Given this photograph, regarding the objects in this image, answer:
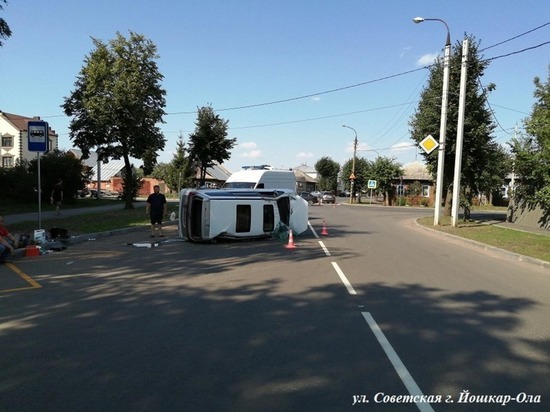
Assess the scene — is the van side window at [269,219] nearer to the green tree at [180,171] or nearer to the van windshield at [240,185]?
the van windshield at [240,185]

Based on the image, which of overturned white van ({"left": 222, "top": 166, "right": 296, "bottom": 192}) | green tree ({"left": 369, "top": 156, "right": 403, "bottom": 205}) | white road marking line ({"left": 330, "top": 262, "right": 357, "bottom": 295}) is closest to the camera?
white road marking line ({"left": 330, "top": 262, "right": 357, "bottom": 295})

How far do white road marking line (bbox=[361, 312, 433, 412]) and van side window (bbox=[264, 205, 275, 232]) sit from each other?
32.2ft

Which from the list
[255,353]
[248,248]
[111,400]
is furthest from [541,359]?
[248,248]

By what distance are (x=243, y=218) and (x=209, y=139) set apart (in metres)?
27.1

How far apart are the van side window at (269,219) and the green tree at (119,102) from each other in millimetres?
14081

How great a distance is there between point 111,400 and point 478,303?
18.2 feet

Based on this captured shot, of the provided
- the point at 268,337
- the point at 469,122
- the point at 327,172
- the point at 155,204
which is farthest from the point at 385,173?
the point at 327,172

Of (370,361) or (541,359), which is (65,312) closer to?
(370,361)

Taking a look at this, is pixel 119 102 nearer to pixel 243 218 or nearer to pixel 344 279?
pixel 243 218

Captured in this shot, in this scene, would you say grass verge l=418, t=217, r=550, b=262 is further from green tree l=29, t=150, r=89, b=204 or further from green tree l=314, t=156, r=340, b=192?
green tree l=314, t=156, r=340, b=192

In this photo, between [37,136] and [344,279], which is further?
[37,136]

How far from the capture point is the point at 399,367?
14.4ft

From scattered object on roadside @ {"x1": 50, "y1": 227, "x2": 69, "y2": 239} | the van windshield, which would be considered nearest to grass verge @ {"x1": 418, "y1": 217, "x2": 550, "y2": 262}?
the van windshield

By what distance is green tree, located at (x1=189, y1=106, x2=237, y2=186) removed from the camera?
40719 mm
